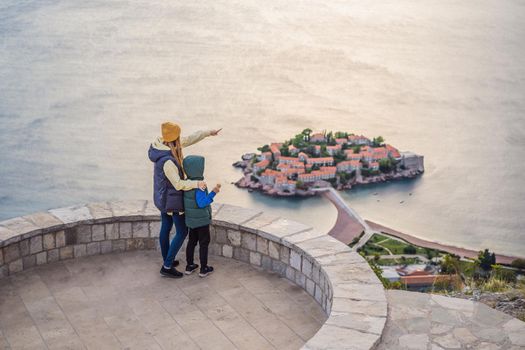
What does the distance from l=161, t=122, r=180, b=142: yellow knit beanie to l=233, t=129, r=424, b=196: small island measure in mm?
41095

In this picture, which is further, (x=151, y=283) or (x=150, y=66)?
(x=150, y=66)

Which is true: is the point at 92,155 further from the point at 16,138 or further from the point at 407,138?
the point at 407,138

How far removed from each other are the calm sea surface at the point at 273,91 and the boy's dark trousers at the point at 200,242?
123 ft

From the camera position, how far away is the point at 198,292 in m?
5.70

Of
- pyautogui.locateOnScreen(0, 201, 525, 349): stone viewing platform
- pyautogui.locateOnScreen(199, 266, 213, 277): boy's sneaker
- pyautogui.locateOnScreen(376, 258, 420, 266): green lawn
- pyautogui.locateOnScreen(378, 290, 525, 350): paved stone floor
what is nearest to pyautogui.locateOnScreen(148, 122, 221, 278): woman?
pyautogui.locateOnScreen(199, 266, 213, 277): boy's sneaker

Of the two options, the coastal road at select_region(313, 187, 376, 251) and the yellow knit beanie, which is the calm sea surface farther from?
the yellow knit beanie

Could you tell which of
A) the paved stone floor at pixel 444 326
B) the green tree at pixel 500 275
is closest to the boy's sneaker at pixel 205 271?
the paved stone floor at pixel 444 326

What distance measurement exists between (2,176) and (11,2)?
67.1 ft

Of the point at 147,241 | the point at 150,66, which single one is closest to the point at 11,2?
the point at 150,66

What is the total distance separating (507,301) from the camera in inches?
315

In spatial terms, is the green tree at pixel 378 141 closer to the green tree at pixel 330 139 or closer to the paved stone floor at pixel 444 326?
the green tree at pixel 330 139

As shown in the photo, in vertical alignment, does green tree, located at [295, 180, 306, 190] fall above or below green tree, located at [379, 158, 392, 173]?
below

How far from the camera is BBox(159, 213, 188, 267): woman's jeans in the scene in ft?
18.9

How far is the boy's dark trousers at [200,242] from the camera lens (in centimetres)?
578
